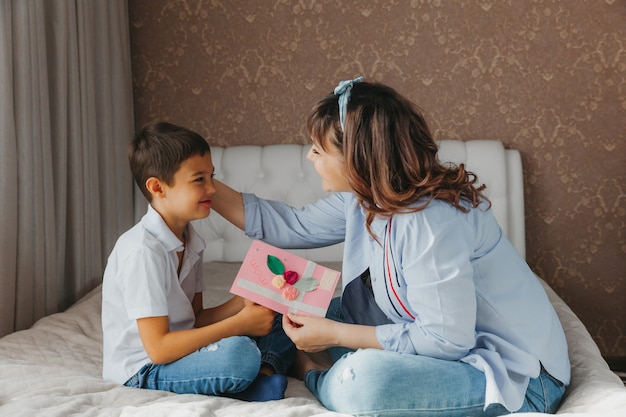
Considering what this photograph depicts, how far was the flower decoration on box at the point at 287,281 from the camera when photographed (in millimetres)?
1803

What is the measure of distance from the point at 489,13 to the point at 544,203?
871 mm

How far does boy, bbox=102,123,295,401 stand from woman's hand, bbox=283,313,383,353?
0.37 ft

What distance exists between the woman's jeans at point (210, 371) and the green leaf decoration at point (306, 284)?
7.1 inches

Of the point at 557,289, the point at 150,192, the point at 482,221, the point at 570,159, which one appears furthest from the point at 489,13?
the point at 150,192

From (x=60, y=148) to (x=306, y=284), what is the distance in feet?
4.38

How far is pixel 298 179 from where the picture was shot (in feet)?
10.4

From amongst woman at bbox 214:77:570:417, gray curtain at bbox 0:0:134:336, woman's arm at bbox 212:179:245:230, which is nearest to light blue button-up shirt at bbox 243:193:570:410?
woman at bbox 214:77:570:417

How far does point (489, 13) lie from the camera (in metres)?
3.14

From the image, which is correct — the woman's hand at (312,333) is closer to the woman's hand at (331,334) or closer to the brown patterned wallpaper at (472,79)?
the woman's hand at (331,334)

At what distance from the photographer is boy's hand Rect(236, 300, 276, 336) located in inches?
72.1

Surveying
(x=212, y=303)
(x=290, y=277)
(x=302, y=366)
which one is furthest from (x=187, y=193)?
(x=212, y=303)

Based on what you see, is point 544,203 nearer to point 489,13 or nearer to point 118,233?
point 489,13

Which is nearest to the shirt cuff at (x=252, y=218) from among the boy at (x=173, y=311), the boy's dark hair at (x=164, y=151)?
the boy at (x=173, y=311)

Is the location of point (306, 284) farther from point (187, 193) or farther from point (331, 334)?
point (187, 193)
